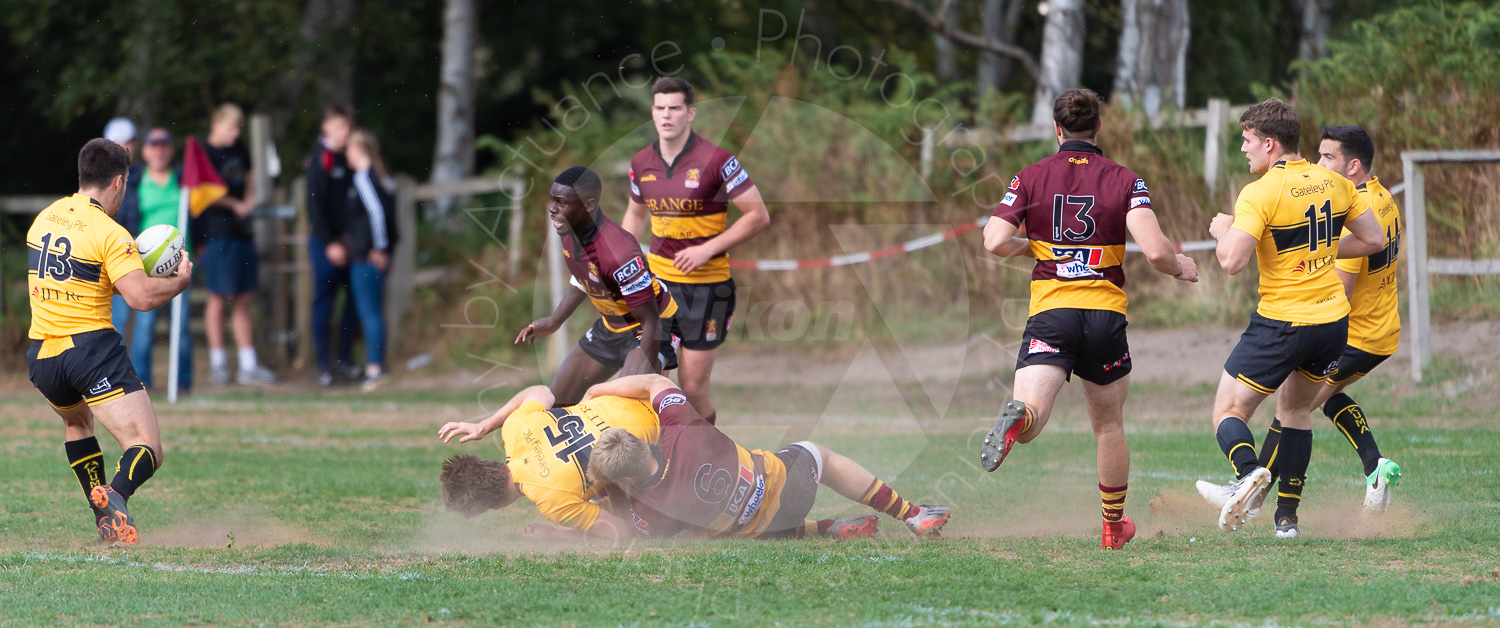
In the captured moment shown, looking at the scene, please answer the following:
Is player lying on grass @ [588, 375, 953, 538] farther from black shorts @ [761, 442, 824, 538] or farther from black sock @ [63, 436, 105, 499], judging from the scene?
black sock @ [63, 436, 105, 499]

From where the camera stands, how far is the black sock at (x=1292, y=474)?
5.89m

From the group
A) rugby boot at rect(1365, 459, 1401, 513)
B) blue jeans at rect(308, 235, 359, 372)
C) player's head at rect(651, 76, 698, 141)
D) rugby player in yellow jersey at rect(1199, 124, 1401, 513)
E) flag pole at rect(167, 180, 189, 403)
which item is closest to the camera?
rugby boot at rect(1365, 459, 1401, 513)

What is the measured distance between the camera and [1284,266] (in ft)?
18.7

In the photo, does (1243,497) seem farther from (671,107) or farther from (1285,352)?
(671,107)

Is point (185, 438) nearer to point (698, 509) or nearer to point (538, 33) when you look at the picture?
point (698, 509)

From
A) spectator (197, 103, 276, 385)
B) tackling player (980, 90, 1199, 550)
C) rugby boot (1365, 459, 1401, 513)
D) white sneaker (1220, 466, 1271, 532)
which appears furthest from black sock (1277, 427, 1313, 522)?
spectator (197, 103, 276, 385)

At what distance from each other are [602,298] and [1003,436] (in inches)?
105

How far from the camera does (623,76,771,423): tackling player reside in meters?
7.45

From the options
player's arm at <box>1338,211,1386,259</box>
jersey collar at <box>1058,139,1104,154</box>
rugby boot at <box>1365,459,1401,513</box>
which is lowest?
rugby boot at <box>1365,459,1401,513</box>

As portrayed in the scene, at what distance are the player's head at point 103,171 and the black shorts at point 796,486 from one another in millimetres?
3275

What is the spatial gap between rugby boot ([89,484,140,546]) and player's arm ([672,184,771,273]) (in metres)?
3.04

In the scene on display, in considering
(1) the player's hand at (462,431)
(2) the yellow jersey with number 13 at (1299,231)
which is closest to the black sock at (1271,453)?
(2) the yellow jersey with number 13 at (1299,231)

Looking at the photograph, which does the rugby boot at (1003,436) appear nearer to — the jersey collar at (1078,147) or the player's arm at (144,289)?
the jersey collar at (1078,147)

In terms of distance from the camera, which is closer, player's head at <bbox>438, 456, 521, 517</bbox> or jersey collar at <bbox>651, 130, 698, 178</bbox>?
player's head at <bbox>438, 456, 521, 517</bbox>
